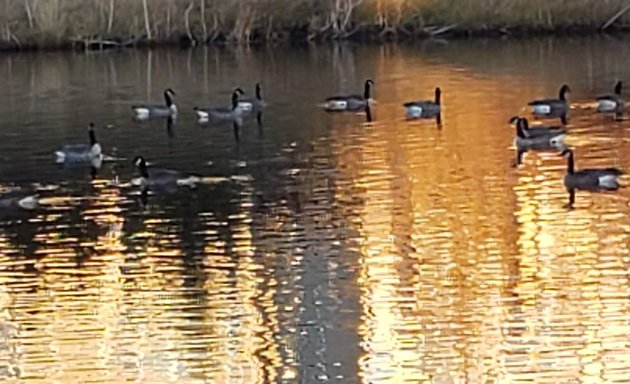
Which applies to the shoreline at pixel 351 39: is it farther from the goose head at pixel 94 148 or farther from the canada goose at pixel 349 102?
the goose head at pixel 94 148

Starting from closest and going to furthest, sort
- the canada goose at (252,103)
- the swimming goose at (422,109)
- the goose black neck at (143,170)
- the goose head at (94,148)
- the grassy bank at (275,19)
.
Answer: the goose black neck at (143,170), the goose head at (94,148), the swimming goose at (422,109), the canada goose at (252,103), the grassy bank at (275,19)

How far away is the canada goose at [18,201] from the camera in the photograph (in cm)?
2053

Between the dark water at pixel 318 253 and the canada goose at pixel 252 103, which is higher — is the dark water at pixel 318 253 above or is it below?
below

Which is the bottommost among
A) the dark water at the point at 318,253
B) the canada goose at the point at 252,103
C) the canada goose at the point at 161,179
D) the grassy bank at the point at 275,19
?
the dark water at the point at 318,253

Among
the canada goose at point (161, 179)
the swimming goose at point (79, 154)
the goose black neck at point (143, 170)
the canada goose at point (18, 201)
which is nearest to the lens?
the canada goose at point (18, 201)

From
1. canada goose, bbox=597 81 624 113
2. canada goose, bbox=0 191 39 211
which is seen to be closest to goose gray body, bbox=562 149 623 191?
canada goose, bbox=0 191 39 211

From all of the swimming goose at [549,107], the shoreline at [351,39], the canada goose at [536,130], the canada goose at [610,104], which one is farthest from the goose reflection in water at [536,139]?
the shoreline at [351,39]

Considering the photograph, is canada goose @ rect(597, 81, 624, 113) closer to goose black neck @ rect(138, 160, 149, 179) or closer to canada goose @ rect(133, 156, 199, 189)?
canada goose @ rect(133, 156, 199, 189)

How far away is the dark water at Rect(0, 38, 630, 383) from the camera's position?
41.3 ft

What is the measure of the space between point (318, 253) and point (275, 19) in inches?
1217

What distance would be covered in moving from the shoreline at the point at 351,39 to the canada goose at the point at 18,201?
2394 centimetres

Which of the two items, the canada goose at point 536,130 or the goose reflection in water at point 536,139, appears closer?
the goose reflection in water at point 536,139

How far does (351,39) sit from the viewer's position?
4634 cm

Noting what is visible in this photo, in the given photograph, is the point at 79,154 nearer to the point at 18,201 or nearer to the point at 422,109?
the point at 18,201
